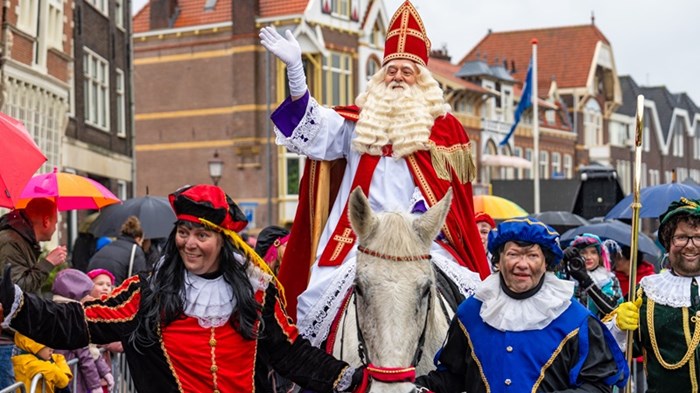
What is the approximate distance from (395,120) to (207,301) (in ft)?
5.88

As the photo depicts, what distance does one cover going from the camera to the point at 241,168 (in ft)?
127

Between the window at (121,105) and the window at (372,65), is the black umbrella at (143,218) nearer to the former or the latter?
the window at (121,105)

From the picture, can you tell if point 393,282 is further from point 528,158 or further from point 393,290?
point 528,158

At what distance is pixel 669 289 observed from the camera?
599 centimetres

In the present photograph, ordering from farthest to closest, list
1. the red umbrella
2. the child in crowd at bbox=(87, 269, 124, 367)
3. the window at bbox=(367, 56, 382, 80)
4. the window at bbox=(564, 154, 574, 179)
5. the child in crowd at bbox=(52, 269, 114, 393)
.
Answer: the window at bbox=(564, 154, 574, 179) < the window at bbox=(367, 56, 382, 80) < the child in crowd at bbox=(87, 269, 124, 367) < the child in crowd at bbox=(52, 269, 114, 393) < the red umbrella

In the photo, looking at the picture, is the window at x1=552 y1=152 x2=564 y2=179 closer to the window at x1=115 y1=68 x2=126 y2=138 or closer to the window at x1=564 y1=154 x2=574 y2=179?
the window at x1=564 y1=154 x2=574 y2=179

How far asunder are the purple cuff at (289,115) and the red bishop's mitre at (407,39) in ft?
2.18

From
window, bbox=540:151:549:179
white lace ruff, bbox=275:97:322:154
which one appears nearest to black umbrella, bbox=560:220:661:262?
white lace ruff, bbox=275:97:322:154

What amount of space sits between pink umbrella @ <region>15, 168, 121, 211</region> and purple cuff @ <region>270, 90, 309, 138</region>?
355cm

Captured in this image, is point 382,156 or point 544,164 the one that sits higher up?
point 544,164

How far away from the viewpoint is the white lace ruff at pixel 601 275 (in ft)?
31.3

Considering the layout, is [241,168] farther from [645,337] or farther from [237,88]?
[645,337]

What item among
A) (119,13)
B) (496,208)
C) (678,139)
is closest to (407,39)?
(496,208)

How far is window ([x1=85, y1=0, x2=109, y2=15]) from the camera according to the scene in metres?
26.5
